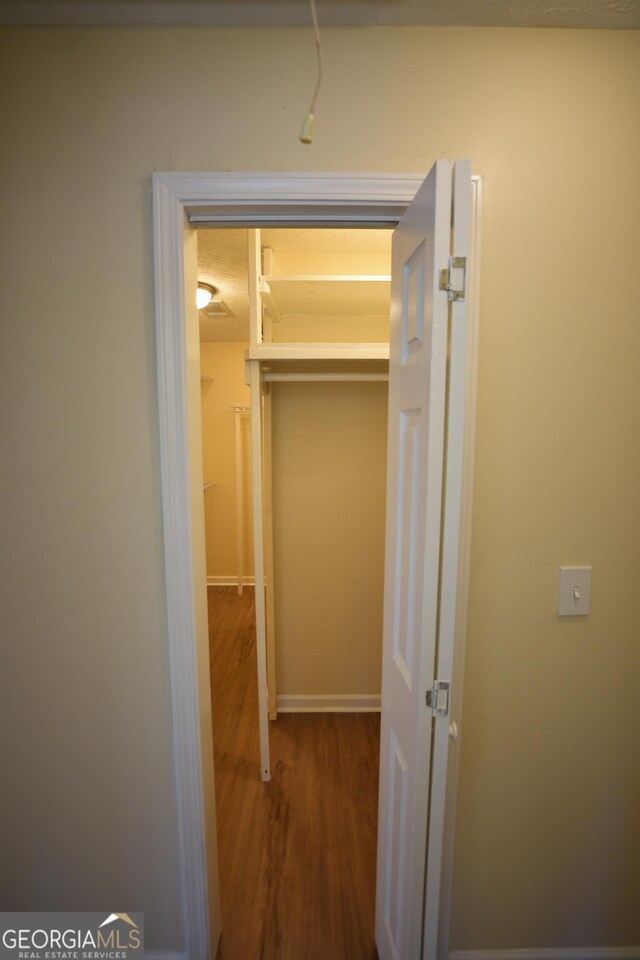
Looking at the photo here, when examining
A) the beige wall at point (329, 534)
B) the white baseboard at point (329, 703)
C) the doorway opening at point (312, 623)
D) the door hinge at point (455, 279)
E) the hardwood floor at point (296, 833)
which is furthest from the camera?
the white baseboard at point (329, 703)

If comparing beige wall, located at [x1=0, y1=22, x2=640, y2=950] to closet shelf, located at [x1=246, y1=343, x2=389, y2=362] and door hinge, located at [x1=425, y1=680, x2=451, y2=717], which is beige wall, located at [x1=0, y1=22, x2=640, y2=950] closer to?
door hinge, located at [x1=425, y1=680, x2=451, y2=717]

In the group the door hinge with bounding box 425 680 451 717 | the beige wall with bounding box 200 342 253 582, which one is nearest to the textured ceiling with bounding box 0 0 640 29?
the door hinge with bounding box 425 680 451 717

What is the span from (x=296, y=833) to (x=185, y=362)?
191 centimetres

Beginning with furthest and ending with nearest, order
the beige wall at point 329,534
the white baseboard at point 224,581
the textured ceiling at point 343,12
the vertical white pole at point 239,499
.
Result: the white baseboard at point 224,581 → the vertical white pole at point 239,499 → the beige wall at point 329,534 → the textured ceiling at point 343,12

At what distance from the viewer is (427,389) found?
722 millimetres

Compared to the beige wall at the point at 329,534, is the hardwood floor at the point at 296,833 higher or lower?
lower

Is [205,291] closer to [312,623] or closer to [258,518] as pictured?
[258,518]

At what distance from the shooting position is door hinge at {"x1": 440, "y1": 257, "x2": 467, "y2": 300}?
665 mm

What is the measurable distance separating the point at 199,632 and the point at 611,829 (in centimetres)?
130

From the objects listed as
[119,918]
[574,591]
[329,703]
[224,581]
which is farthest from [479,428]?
[224,581]

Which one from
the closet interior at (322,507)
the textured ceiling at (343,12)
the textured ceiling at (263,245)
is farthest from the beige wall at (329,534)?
the textured ceiling at (343,12)

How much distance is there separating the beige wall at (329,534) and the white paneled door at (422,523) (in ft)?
3.95

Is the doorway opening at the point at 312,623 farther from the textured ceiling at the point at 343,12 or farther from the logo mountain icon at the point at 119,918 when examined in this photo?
the textured ceiling at the point at 343,12

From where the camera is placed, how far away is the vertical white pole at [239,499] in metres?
4.07
